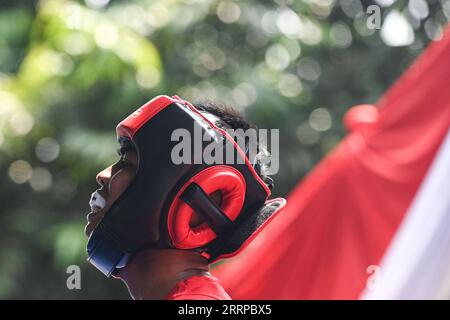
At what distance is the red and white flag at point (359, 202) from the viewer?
203 centimetres

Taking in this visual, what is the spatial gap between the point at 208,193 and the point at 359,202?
52.5 inches

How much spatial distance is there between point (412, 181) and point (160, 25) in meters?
1.32

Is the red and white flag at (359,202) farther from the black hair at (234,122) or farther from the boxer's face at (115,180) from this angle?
the boxer's face at (115,180)

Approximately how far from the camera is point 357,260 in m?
2.20

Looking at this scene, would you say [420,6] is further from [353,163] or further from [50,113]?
[50,113]

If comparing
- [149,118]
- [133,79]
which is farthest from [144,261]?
[133,79]

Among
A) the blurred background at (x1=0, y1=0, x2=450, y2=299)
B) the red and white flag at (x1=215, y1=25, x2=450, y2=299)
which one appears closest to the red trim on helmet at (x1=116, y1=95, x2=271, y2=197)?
the red and white flag at (x1=215, y1=25, x2=450, y2=299)

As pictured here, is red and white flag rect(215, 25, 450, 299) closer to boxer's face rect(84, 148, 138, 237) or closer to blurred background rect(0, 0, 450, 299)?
blurred background rect(0, 0, 450, 299)

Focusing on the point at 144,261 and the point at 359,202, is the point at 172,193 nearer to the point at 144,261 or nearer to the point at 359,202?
the point at 144,261

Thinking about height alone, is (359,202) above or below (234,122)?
below

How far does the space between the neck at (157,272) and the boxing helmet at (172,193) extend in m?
0.02

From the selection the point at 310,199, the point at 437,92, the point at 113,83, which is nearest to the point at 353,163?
the point at 310,199

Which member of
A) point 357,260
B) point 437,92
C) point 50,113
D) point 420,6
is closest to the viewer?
point 437,92

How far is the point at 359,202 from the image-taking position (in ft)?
7.28
